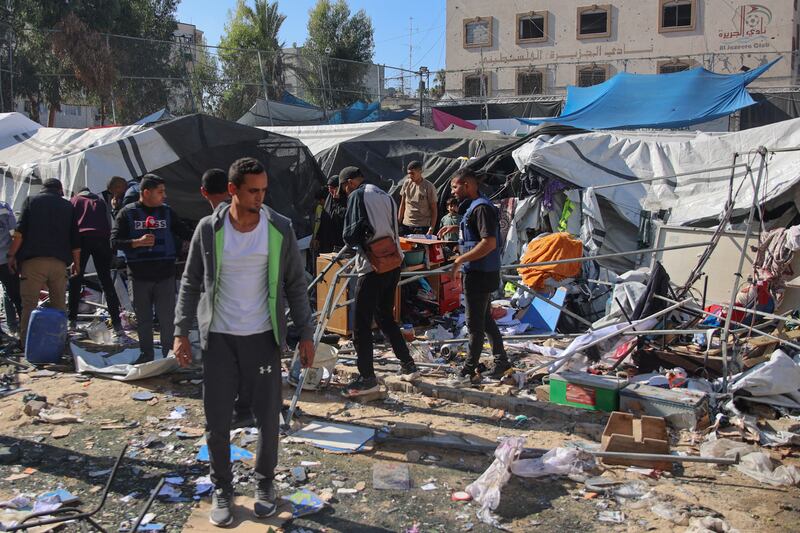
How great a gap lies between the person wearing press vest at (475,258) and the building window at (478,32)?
30841mm

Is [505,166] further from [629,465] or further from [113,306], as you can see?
[629,465]

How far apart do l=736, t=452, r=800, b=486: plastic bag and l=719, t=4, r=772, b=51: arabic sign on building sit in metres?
30.6

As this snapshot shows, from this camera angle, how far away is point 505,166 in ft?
36.4

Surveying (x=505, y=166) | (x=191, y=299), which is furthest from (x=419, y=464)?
(x=505, y=166)

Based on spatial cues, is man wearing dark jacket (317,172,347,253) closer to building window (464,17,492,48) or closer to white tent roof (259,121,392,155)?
white tent roof (259,121,392,155)

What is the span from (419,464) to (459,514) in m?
0.71

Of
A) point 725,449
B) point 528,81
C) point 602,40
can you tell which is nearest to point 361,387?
point 725,449

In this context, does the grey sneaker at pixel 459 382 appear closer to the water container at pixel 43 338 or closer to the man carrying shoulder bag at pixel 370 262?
the man carrying shoulder bag at pixel 370 262

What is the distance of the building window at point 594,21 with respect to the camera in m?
32.0

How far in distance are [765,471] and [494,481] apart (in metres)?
1.68

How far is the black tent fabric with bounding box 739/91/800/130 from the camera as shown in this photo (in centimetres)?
2297

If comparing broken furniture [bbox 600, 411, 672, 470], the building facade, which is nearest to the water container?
broken furniture [bbox 600, 411, 672, 470]

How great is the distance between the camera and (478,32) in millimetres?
34688

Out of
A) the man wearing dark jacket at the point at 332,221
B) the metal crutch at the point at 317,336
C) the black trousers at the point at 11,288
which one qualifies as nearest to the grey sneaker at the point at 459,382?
the metal crutch at the point at 317,336
